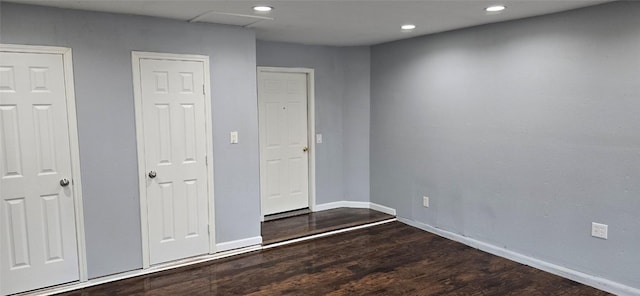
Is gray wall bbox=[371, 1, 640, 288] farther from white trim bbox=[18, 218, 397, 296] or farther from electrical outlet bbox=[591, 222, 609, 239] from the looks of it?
white trim bbox=[18, 218, 397, 296]

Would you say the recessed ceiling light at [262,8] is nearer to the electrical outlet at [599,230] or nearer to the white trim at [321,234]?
the white trim at [321,234]

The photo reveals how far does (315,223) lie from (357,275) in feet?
4.85

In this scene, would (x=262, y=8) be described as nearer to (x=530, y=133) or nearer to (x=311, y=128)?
(x=311, y=128)

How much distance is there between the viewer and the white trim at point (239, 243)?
4.24m

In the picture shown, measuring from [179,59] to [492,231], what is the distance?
11.5ft

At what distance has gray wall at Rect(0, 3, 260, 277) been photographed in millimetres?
3332

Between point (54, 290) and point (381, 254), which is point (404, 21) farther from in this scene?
point (54, 290)

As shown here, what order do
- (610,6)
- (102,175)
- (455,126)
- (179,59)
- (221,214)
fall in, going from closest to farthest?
(610,6) < (102,175) < (179,59) < (221,214) < (455,126)

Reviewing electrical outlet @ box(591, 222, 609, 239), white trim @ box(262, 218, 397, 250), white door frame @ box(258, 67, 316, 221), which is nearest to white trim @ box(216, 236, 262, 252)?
white trim @ box(262, 218, 397, 250)

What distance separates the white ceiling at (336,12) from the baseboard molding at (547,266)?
2217mm

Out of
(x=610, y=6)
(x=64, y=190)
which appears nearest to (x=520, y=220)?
(x=610, y=6)

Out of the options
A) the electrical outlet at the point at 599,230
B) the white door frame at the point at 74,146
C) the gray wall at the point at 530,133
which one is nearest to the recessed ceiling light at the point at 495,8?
the gray wall at the point at 530,133

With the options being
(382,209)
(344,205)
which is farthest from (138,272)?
(382,209)

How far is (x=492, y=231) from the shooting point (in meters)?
4.30
